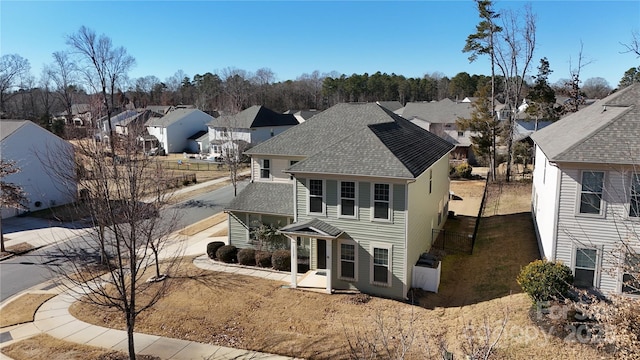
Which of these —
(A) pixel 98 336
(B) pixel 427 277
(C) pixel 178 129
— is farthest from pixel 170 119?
(B) pixel 427 277

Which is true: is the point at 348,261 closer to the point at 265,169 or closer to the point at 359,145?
the point at 359,145

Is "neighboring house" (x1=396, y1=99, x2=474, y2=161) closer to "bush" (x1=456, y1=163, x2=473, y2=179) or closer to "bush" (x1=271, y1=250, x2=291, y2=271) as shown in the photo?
"bush" (x1=456, y1=163, x2=473, y2=179)

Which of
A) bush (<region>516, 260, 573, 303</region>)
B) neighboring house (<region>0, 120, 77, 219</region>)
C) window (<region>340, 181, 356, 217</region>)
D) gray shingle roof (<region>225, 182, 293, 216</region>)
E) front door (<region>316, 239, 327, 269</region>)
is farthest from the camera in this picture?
neighboring house (<region>0, 120, 77, 219</region>)

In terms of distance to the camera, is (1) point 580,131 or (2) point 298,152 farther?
(2) point 298,152

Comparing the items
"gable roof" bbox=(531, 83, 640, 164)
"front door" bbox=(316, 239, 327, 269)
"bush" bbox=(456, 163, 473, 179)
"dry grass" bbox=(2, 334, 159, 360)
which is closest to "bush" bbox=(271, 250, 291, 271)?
"front door" bbox=(316, 239, 327, 269)

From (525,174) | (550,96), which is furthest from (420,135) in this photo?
(550,96)

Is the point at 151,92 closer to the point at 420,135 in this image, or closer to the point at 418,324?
the point at 420,135
